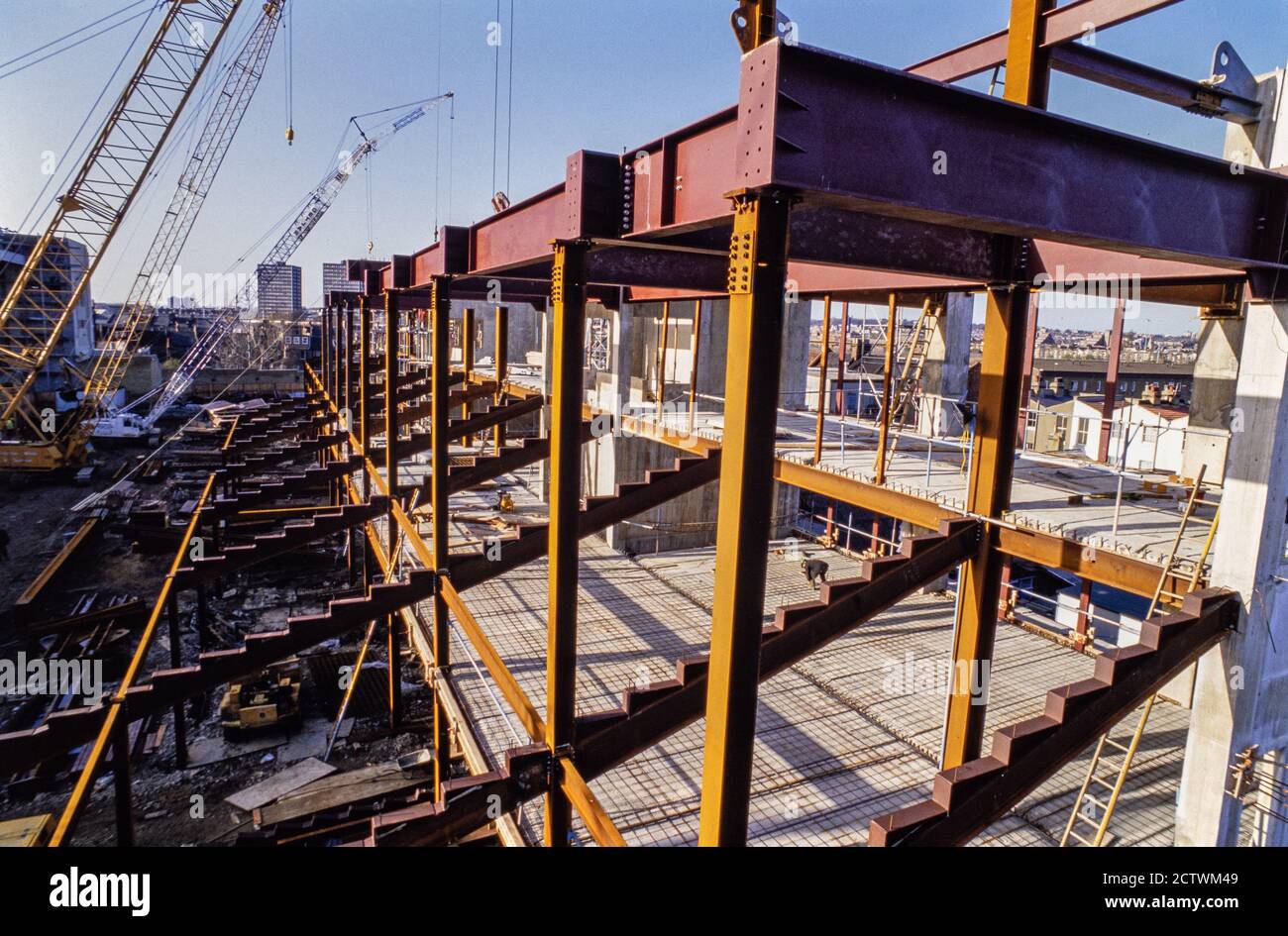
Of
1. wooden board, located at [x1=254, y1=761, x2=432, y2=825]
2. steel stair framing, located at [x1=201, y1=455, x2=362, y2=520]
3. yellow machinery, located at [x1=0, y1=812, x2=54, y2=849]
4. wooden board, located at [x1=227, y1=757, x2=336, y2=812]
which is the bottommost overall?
wooden board, located at [x1=227, y1=757, x2=336, y2=812]

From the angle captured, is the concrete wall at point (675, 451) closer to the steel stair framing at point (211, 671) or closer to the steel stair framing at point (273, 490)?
the steel stair framing at point (273, 490)

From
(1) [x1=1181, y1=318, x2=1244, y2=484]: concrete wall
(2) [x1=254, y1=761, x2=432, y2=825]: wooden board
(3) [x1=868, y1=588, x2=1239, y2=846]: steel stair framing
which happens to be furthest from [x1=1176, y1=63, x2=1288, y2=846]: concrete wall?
(2) [x1=254, y1=761, x2=432, y2=825]: wooden board

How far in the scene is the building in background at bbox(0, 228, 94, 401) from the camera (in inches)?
1848

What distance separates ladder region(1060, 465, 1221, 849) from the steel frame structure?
0.21 m

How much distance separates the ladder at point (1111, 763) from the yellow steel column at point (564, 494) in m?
4.10

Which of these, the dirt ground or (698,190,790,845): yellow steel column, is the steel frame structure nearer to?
(698,190,790,845): yellow steel column

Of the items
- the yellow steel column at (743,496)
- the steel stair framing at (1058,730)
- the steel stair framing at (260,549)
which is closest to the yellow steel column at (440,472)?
the steel stair framing at (260,549)

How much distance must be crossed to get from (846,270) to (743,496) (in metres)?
5.87

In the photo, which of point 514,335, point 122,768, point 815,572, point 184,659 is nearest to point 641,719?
point 122,768

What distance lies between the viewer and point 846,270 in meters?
8.55

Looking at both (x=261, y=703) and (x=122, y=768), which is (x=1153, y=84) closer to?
(x=122, y=768)

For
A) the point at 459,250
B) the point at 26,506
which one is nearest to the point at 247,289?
the point at 26,506
